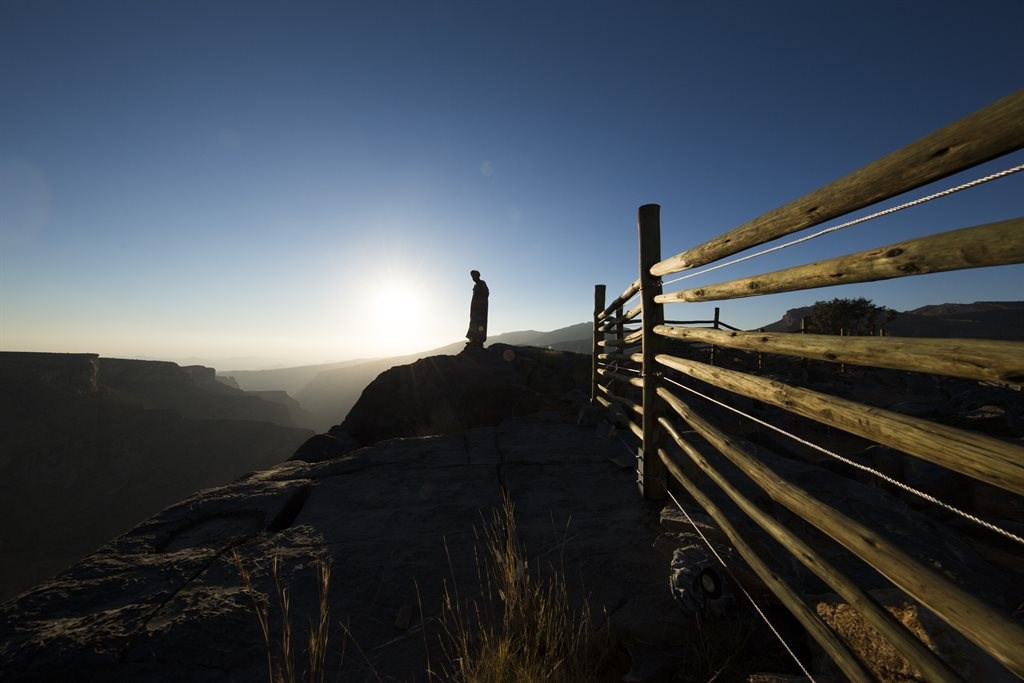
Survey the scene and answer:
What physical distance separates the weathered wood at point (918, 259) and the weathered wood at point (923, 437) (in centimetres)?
40

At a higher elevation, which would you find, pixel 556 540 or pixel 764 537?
pixel 764 537

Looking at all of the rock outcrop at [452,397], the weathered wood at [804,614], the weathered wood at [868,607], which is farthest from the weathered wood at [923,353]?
the rock outcrop at [452,397]

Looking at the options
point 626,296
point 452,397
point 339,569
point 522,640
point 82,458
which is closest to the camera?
point 522,640

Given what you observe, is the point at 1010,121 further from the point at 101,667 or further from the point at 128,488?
the point at 128,488

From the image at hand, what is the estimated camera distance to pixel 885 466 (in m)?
5.02

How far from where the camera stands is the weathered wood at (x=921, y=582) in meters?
0.88

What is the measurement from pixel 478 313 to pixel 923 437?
1397cm

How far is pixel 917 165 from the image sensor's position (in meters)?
1.04

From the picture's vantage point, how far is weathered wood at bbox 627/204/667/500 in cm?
349

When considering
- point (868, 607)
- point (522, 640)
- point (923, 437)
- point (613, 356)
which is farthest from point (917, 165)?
point (613, 356)

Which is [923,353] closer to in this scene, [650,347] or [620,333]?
[650,347]

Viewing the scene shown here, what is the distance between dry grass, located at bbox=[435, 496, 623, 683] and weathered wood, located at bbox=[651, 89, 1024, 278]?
1.90 metres

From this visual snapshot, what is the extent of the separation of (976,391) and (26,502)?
225 feet

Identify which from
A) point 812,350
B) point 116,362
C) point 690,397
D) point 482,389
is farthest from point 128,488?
point 812,350
